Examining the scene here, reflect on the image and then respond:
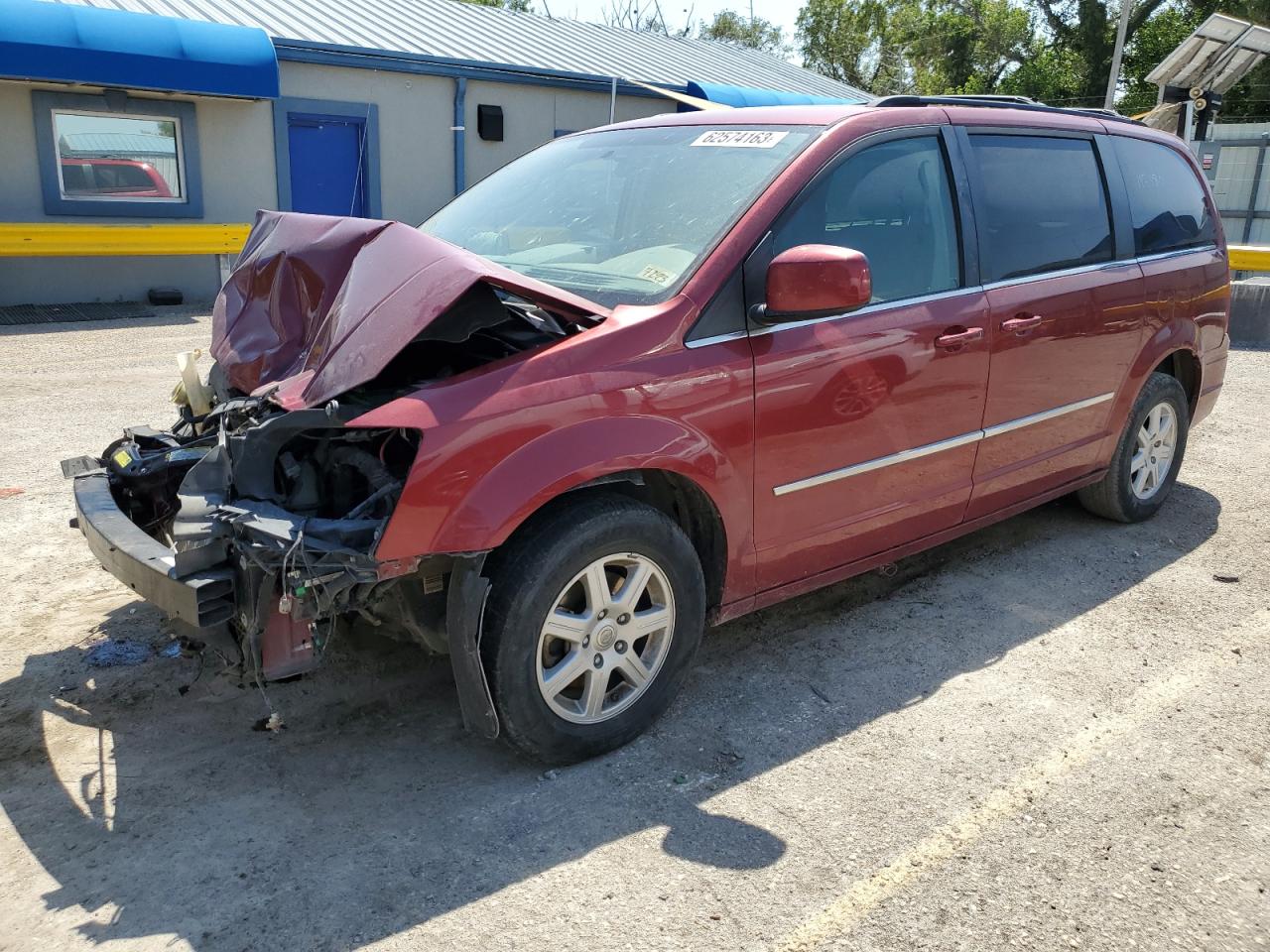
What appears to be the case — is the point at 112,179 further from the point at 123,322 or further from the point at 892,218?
the point at 892,218

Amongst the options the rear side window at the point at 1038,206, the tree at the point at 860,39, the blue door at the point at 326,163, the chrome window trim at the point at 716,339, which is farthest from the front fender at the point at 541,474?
the tree at the point at 860,39

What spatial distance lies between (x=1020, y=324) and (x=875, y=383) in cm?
91

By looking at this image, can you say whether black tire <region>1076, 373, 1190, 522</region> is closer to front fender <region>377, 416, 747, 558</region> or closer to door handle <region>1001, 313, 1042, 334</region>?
door handle <region>1001, 313, 1042, 334</region>

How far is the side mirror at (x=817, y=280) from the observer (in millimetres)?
3262

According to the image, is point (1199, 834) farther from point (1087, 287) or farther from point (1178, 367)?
point (1178, 367)

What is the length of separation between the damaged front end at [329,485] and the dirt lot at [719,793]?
0.40 meters

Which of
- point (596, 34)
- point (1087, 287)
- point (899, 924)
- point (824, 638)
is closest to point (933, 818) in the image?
point (899, 924)

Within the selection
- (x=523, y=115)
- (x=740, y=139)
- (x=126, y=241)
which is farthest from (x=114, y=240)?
(x=740, y=139)

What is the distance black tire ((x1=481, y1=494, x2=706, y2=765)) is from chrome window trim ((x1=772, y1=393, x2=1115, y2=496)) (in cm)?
52

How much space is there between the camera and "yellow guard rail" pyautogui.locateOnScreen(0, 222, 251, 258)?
37.5 ft

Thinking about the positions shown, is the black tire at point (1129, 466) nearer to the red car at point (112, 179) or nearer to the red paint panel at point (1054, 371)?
the red paint panel at point (1054, 371)

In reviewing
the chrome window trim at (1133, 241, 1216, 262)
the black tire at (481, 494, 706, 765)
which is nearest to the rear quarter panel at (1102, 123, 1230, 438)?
the chrome window trim at (1133, 241, 1216, 262)

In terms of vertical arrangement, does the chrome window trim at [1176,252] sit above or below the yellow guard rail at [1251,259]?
above

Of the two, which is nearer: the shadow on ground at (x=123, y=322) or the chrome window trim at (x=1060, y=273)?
the chrome window trim at (x=1060, y=273)
